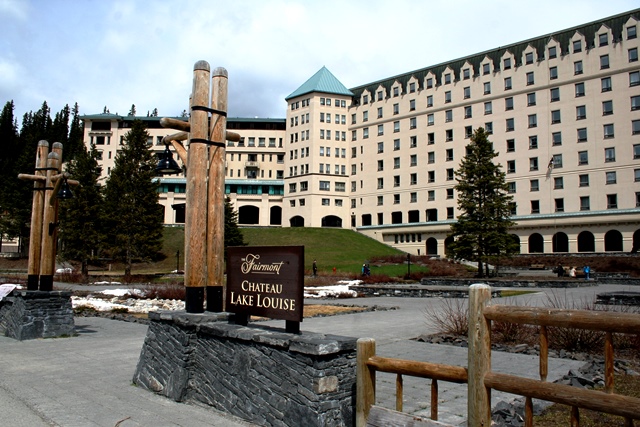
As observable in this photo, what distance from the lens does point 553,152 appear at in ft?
216

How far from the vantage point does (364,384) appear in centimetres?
470

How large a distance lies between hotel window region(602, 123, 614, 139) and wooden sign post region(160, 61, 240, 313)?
65.9 metres

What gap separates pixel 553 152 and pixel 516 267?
19183 millimetres

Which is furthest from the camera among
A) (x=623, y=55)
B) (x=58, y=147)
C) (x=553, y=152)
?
(x=553, y=152)

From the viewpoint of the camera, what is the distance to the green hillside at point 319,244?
60.6 meters

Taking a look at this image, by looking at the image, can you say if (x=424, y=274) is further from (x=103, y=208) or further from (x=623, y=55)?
(x=623, y=55)

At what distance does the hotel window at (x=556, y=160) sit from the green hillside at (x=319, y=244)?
80.5ft

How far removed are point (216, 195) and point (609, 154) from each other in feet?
216

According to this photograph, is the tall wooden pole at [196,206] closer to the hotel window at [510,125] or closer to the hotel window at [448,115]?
the hotel window at [510,125]

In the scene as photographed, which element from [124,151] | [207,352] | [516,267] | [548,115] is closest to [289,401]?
[207,352]

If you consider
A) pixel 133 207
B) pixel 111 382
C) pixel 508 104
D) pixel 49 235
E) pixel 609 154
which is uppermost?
pixel 508 104

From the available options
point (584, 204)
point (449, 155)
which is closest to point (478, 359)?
point (584, 204)

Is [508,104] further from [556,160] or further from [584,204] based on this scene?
[584,204]

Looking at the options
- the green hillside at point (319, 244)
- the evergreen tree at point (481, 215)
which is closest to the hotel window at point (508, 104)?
the green hillside at point (319, 244)
